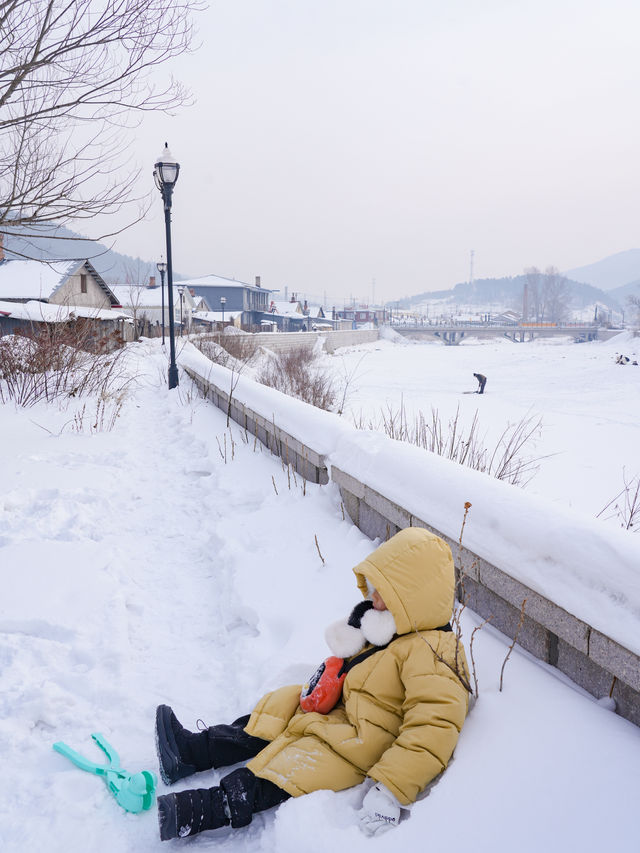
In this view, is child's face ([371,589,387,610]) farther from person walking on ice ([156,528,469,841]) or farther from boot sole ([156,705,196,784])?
boot sole ([156,705,196,784])

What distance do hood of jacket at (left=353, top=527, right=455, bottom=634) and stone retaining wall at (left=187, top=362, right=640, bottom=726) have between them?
0.42 metres

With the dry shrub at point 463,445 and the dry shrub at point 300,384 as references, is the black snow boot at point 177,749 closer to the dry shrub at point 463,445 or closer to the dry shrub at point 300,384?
the dry shrub at point 463,445

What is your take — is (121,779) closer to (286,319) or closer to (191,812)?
(191,812)

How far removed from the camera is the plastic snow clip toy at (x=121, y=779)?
1906 millimetres

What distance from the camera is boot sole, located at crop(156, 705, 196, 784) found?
6.61ft

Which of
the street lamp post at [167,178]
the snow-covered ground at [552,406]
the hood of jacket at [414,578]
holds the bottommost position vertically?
the snow-covered ground at [552,406]

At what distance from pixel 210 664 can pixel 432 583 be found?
4.39 ft

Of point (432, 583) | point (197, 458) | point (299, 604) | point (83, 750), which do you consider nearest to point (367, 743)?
point (432, 583)

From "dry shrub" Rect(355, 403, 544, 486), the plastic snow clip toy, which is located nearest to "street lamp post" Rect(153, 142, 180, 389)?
"dry shrub" Rect(355, 403, 544, 486)

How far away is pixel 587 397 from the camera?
25875 mm

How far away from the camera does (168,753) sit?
2023 millimetres

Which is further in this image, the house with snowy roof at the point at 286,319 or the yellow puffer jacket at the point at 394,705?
the house with snowy roof at the point at 286,319

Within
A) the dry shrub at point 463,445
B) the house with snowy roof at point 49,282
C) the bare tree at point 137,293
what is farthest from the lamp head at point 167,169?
the house with snowy roof at point 49,282

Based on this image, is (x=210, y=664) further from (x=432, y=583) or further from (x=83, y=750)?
(x=432, y=583)
